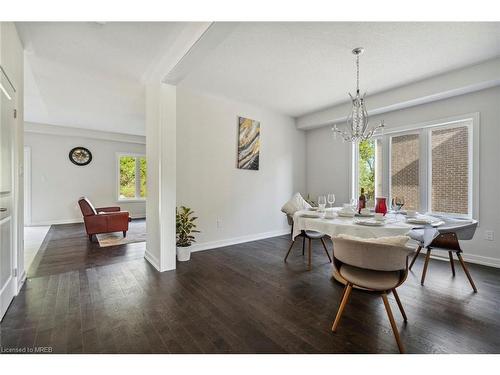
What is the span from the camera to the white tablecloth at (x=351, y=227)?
6.18 feet

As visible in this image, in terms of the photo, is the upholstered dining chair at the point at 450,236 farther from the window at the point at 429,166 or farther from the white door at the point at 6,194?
the white door at the point at 6,194

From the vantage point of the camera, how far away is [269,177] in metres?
4.86

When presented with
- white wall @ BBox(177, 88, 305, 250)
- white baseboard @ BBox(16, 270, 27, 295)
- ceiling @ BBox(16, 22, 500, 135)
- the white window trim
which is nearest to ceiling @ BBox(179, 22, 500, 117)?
ceiling @ BBox(16, 22, 500, 135)

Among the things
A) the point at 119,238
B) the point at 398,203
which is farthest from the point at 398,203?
the point at 119,238

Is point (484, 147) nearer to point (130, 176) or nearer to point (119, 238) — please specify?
point (119, 238)

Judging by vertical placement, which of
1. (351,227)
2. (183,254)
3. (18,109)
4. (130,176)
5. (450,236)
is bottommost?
(183,254)

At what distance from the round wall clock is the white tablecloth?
672cm

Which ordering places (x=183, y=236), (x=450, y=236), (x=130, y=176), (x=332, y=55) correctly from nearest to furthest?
(x=450, y=236)
(x=332, y=55)
(x=183, y=236)
(x=130, y=176)

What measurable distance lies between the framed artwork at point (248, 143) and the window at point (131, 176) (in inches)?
166

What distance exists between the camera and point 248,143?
14.6 feet

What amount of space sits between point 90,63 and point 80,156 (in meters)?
4.72

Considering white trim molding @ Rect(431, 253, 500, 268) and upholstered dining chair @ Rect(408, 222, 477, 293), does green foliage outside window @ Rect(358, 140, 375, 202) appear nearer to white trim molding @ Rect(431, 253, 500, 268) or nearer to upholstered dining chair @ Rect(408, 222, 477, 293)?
white trim molding @ Rect(431, 253, 500, 268)

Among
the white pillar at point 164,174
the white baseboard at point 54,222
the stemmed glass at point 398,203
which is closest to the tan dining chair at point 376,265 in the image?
the stemmed glass at point 398,203

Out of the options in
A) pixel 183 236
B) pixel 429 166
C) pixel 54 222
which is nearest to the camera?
pixel 183 236
